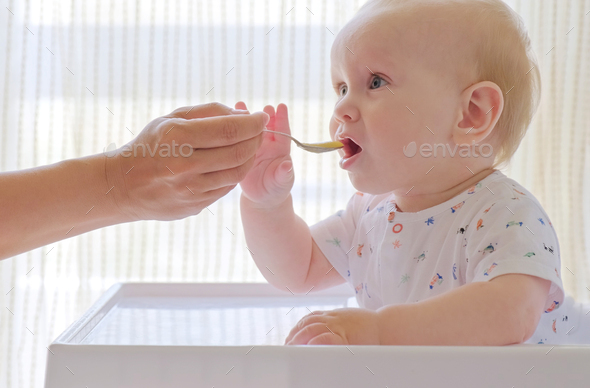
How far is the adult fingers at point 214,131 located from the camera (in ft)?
2.06

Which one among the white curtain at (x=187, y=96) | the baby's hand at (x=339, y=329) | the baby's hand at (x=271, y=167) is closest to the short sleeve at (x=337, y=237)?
the baby's hand at (x=271, y=167)

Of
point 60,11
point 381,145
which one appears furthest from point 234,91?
point 381,145

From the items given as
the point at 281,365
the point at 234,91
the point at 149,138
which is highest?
the point at 234,91

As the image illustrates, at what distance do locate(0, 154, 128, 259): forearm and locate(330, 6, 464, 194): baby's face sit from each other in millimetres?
338

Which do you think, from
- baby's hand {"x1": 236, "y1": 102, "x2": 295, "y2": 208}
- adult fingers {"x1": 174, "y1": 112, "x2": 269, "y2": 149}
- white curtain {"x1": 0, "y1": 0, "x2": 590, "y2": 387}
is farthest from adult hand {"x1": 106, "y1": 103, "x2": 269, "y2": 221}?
white curtain {"x1": 0, "y1": 0, "x2": 590, "y2": 387}

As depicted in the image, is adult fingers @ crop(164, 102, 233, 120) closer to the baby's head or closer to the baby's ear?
the baby's head

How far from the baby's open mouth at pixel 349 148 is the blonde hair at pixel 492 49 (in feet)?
0.56

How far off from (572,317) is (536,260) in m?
0.20

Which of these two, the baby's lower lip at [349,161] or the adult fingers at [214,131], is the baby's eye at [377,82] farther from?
the adult fingers at [214,131]

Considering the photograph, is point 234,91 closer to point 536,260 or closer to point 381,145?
point 381,145

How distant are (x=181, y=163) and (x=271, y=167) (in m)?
0.20

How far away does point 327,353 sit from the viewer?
0.42 metres

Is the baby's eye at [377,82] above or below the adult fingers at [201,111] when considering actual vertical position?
above

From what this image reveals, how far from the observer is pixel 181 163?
24.8 inches
